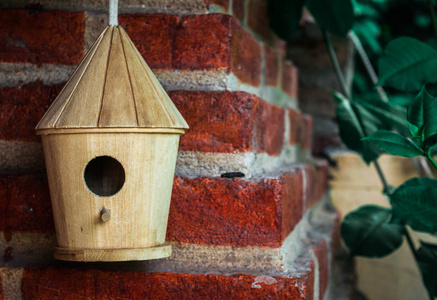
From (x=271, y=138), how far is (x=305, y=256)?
0.23m

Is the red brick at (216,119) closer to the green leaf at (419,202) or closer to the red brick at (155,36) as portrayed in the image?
the red brick at (155,36)

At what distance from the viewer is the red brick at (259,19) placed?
1.05 meters

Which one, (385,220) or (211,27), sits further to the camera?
(385,220)

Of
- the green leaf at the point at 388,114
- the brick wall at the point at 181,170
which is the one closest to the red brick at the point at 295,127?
the green leaf at the point at 388,114

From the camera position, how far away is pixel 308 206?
123 cm

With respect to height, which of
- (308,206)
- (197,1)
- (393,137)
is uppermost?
(197,1)

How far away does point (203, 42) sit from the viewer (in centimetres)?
89

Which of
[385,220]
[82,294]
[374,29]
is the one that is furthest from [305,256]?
[374,29]

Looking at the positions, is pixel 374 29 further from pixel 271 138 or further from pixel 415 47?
pixel 271 138

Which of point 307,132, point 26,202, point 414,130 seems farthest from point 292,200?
point 307,132

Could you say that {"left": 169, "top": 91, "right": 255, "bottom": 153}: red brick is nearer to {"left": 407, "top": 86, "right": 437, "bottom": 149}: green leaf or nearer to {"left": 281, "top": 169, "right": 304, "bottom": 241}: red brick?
{"left": 281, "top": 169, "right": 304, "bottom": 241}: red brick

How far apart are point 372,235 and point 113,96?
0.70 meters

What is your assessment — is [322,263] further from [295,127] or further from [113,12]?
[113,12]

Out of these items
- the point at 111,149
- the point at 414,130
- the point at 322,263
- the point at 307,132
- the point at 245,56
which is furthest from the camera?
the point at 307,132
